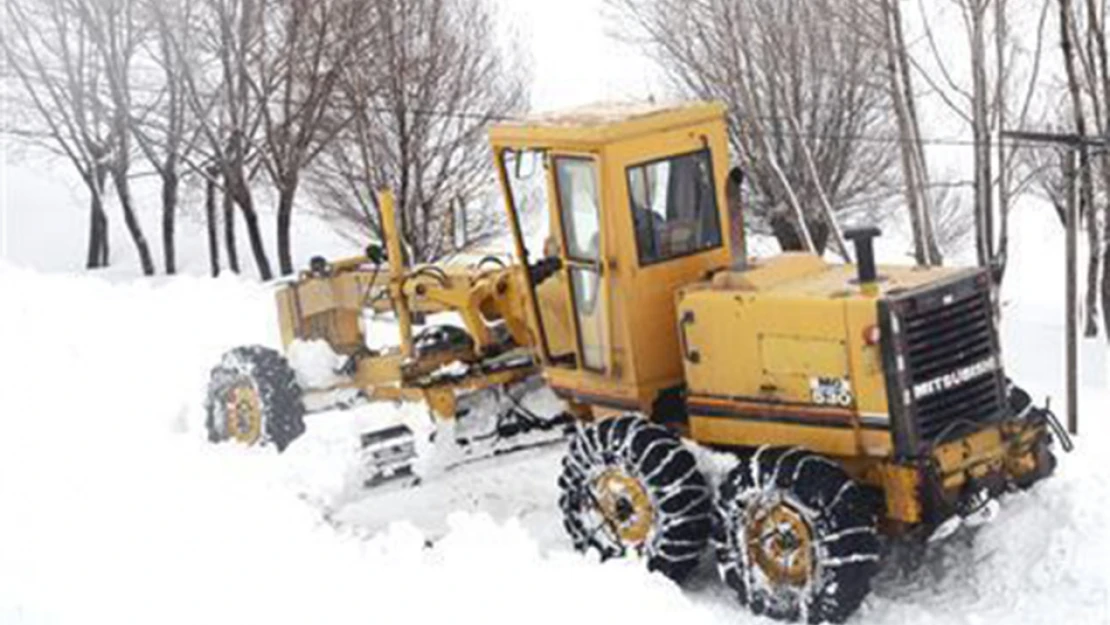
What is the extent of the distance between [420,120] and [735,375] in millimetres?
17693

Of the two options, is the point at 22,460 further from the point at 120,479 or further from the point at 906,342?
the point at 906,342

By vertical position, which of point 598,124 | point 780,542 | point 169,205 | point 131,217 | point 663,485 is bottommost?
point 780,542

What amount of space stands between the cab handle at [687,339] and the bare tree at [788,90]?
11273 mm

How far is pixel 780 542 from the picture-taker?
7953 mm

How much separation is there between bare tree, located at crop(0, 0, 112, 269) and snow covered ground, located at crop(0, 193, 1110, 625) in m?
17.1

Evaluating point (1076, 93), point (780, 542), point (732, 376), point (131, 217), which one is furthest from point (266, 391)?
point (131, 217)

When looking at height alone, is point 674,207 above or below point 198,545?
above

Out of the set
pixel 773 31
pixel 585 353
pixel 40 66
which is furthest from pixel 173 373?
pixel 40 66

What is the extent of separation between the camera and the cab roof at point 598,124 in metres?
8.68

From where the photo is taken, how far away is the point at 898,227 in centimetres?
3278

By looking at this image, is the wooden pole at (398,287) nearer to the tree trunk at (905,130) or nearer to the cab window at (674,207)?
the cab window at (674,207)

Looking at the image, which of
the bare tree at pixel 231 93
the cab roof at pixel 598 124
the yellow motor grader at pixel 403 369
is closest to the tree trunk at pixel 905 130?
the yellow motor grader at pixel 403 369

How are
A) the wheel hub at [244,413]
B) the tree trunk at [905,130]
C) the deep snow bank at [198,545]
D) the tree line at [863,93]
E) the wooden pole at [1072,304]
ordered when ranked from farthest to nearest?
the tree line at [863,93] < the tree trunk at [905,130] < the wooden pole at [1072,304] < the wheel hub at [244,413] < the deep snow bank at [198,545]

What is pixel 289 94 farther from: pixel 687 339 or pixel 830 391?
pixel 830 391
